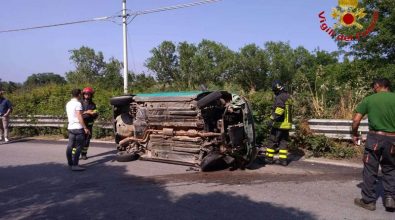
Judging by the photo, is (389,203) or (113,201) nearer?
(389,203)

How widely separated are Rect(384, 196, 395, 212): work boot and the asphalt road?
12 centimetres

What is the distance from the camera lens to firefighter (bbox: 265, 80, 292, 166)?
24.7 feet

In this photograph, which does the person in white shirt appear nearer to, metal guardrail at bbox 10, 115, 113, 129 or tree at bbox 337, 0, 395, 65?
metal guardrail at bbox 10, 115, 113, 129

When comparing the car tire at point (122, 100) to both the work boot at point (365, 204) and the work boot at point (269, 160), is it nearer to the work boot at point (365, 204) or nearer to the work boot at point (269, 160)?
the work boot at point (269, 160)

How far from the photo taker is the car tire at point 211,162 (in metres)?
6.98

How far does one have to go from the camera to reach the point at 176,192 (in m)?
5.89

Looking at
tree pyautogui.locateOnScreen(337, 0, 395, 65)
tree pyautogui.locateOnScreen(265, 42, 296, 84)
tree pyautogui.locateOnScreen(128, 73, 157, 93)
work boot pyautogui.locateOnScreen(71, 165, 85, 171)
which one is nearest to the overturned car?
work boot pyautogui.locateOnScreen(71, 165, 85, 171)

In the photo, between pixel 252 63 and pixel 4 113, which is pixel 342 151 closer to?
pixel 4 113

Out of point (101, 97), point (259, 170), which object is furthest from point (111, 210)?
point (101, 97)

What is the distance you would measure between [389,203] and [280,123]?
9.83 ft

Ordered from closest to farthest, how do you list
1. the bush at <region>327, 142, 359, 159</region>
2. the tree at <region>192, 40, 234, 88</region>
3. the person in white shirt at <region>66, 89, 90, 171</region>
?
the person in white shirt at <region>66, 89, 90, 171</region> → the bush at <region>327, 142, 359, 159</region> → the tree at <region>192, 40, 234, 88</region>

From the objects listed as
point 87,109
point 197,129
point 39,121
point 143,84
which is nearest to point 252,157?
point 197,129
